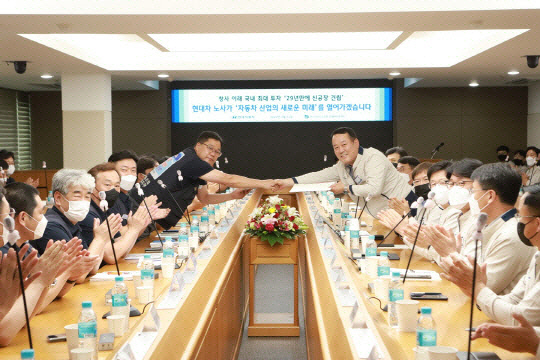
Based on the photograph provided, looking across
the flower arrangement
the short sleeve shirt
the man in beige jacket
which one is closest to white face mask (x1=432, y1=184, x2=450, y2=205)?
the man in beige jacket

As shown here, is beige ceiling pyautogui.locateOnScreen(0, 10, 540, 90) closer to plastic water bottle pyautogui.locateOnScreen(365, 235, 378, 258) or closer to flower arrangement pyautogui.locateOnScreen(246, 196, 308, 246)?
flower arrangement pyautogui.locateOnScreen(246, 196, 308, 246)

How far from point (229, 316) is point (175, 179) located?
1.56 m

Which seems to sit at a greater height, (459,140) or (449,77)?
(449,77)

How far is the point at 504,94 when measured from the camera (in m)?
12.5

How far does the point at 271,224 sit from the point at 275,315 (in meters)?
0.81

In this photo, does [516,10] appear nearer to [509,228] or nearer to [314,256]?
[314,256]

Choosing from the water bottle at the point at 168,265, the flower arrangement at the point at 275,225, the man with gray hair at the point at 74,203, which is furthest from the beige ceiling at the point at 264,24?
the water bottle at the point at 168,265

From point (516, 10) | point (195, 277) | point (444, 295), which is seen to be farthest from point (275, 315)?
point (516, 10)

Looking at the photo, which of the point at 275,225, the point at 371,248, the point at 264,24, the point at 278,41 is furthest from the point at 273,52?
the point at 371,248

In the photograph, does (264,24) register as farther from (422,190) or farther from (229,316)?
(229,316)

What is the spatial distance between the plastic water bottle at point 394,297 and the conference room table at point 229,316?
0.12 ft

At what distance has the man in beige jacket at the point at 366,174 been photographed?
17.5 feet

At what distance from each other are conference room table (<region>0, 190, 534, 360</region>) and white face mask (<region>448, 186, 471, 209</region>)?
41cm

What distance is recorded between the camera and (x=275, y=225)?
17.3ft
